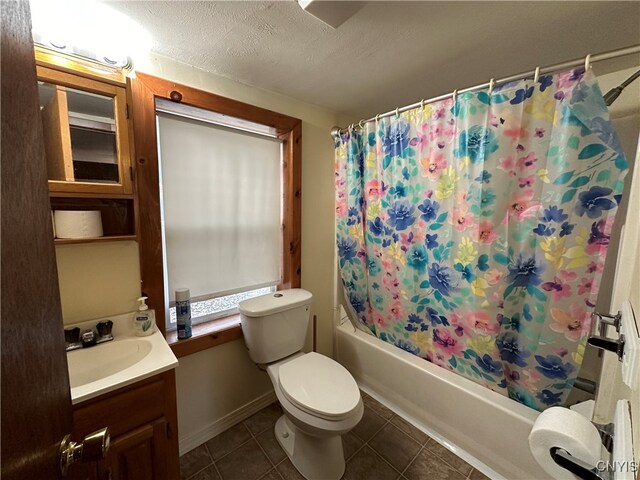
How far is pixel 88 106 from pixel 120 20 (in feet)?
1.18

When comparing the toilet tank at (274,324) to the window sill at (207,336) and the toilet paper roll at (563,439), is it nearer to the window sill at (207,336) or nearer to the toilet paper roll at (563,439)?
the window sill at (207,336)

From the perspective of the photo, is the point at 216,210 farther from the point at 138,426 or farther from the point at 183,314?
the point at 138,426

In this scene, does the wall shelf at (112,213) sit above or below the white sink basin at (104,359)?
above

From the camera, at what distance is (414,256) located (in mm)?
1528

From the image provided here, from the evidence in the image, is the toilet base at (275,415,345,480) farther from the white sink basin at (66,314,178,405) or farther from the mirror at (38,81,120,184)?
the mirror at (38,81,120,184)

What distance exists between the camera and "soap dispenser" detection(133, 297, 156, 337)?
117 centimetres

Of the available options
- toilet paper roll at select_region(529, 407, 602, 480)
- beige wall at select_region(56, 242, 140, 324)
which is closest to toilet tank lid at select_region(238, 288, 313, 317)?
beige wall at select_region(56, 242, 140, 324)

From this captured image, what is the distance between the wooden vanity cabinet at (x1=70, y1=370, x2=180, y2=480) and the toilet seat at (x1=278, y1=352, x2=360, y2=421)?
0.51 meters

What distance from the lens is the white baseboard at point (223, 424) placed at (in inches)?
56.1

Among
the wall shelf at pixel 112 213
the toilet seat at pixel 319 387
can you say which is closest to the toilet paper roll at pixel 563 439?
the toilet seat at pixel 319 387

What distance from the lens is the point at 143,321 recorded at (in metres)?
1.18

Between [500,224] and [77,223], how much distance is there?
5.94 feet

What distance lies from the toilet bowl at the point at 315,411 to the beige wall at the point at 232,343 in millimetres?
327

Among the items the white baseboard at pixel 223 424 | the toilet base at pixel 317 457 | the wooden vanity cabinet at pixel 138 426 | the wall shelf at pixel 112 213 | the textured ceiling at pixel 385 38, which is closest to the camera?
the wooden vanity cabinet at pixel 138 426
